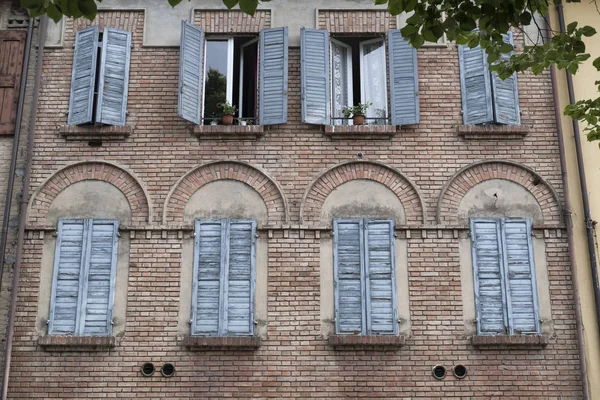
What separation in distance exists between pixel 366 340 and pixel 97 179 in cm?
493

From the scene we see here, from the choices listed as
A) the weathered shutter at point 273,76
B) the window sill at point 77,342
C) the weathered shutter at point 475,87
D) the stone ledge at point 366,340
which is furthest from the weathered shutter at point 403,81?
the window sill at point 77,342

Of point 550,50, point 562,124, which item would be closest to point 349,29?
point 562,124

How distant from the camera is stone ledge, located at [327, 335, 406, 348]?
11417mm

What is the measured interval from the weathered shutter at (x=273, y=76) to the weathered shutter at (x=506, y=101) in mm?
3427

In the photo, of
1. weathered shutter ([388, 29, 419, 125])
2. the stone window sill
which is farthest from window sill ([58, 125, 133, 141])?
weathered shutter ([388, 29, 419, 125])

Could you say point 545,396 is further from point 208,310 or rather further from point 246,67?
point 246,67

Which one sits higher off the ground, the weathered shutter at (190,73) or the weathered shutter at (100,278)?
the weathered shutter at (190,73)

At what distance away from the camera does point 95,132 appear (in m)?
12.5

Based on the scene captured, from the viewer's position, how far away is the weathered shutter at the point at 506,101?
496 inches

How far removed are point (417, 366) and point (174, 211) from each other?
442 cm

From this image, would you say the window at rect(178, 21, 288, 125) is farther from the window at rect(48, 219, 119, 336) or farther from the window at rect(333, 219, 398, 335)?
the window at rect(48, 219, 119, 336)

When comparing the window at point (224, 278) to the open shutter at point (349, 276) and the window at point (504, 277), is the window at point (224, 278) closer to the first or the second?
the open shutter at point (349, 276)

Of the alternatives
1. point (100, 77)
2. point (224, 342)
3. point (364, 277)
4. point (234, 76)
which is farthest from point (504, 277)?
point (100, 77)

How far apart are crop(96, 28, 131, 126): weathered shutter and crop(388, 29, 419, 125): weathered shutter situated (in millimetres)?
4398
